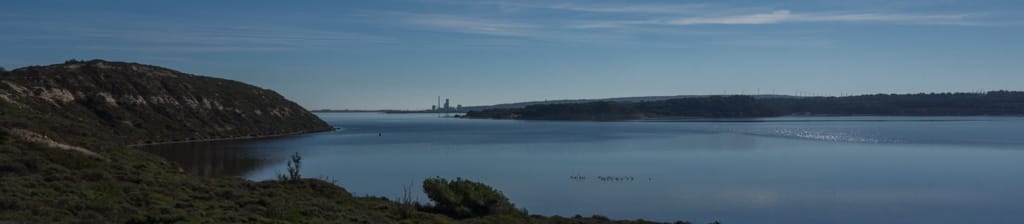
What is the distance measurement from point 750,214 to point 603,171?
46.6ft

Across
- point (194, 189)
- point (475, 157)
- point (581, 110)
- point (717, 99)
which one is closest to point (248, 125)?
point (475, 157)

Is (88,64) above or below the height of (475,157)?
above

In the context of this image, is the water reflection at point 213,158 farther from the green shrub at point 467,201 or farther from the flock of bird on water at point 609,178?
the green shrub at point 467,201

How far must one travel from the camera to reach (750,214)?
77.6ft

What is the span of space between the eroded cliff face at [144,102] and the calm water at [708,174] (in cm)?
757

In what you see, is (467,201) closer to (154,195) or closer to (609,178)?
(154,195)

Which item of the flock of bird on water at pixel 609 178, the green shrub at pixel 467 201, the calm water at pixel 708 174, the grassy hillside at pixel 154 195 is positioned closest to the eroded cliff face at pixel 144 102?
the calm water at pixel 708 174

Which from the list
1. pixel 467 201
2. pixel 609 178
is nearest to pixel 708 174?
pixel 609 178

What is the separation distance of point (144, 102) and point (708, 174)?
172ft

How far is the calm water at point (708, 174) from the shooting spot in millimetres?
24562

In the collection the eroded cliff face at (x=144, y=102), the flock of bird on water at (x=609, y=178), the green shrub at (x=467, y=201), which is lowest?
the flock of bird on water at (x=609, y=178)

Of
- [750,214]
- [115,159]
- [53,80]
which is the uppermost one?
[53,80]

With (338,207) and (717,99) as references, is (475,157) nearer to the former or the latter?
(338,207)

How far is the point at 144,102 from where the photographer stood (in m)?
69.8
